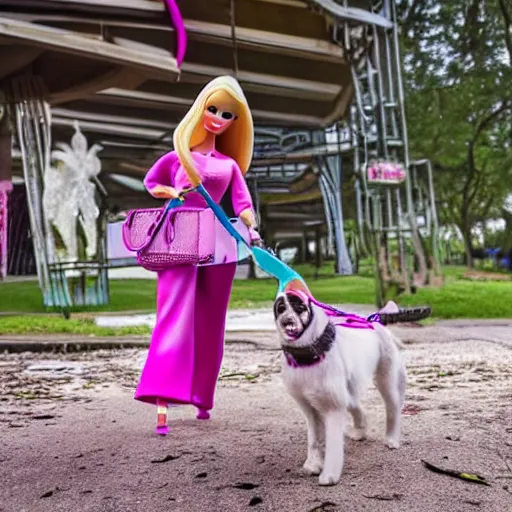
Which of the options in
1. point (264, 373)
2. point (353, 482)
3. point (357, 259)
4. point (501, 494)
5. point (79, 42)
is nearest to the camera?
point (501, 494)

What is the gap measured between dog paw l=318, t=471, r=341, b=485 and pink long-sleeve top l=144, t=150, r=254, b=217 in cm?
113

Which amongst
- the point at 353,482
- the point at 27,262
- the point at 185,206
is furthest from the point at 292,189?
the point at 353,482

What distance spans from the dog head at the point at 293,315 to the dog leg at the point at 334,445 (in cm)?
28

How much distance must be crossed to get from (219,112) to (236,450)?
133cm

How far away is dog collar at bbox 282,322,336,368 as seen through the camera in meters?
1.80

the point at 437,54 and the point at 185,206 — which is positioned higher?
the point at 437,54

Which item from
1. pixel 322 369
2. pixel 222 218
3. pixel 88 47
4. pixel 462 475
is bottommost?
pixel 462 475

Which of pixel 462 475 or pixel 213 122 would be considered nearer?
pixel 462 475

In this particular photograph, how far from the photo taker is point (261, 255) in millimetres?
2172

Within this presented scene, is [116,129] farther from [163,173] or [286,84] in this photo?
[163,173]

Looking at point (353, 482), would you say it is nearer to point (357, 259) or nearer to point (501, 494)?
point (501, 494)

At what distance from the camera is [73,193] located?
5.81 metres

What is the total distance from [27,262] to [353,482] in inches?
174

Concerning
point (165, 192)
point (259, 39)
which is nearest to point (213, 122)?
point (165, 192)
